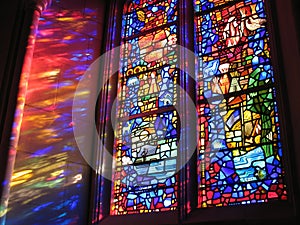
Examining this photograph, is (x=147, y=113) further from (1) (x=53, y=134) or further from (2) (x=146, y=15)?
(2) (x=146, y=15)

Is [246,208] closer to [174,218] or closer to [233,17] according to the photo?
[174,218]

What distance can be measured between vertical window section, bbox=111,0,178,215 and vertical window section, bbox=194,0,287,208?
392 mm

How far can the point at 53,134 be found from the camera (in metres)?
4.91

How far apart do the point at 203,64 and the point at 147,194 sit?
157 cm

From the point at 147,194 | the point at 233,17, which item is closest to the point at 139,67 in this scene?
the point at 233,17

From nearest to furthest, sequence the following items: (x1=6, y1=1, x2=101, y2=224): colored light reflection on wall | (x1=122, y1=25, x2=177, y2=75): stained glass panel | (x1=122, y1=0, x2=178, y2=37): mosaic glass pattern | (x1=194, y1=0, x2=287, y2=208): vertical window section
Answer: (x1=194, y1=0, x2=287, y2=208): vertical window section < (x1=6, y1=1, x2=101, y2=224): colored light reflection on wall < (x1=122, y1=25, x2=177, y2=75): stained glass panel < (x1=122, y1=0, x2=178, y2=37): mosaic glass pattern

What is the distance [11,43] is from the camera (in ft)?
15.8

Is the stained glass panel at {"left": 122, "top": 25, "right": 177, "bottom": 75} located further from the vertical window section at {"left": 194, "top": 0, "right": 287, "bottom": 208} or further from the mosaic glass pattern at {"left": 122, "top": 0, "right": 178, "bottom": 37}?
the vertical window section at {"left": 194, "top": 0, "right": 287, "bottom": 208}

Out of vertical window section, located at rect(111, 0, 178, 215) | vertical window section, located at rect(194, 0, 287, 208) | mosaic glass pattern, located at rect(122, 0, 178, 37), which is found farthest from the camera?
mosaic glass pattern, located at rect(122, 0, 178, 37)

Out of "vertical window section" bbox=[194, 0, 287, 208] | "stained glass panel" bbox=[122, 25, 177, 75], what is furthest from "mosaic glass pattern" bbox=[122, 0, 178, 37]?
"vertical window section" bbox=[194, 0, 287, 208]

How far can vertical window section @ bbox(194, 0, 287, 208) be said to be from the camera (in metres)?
3.96

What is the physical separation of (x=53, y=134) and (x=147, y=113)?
1.12 meters

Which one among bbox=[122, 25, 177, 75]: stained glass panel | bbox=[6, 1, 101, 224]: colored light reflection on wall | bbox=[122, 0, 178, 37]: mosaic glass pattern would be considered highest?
bbox=[122, 0, 178, 37]: mosaic glass pattern

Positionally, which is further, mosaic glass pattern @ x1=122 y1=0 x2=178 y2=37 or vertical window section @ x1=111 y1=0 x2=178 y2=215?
mosaic glass pattern @ x1=122 y1=0 x2=178 y2=37
